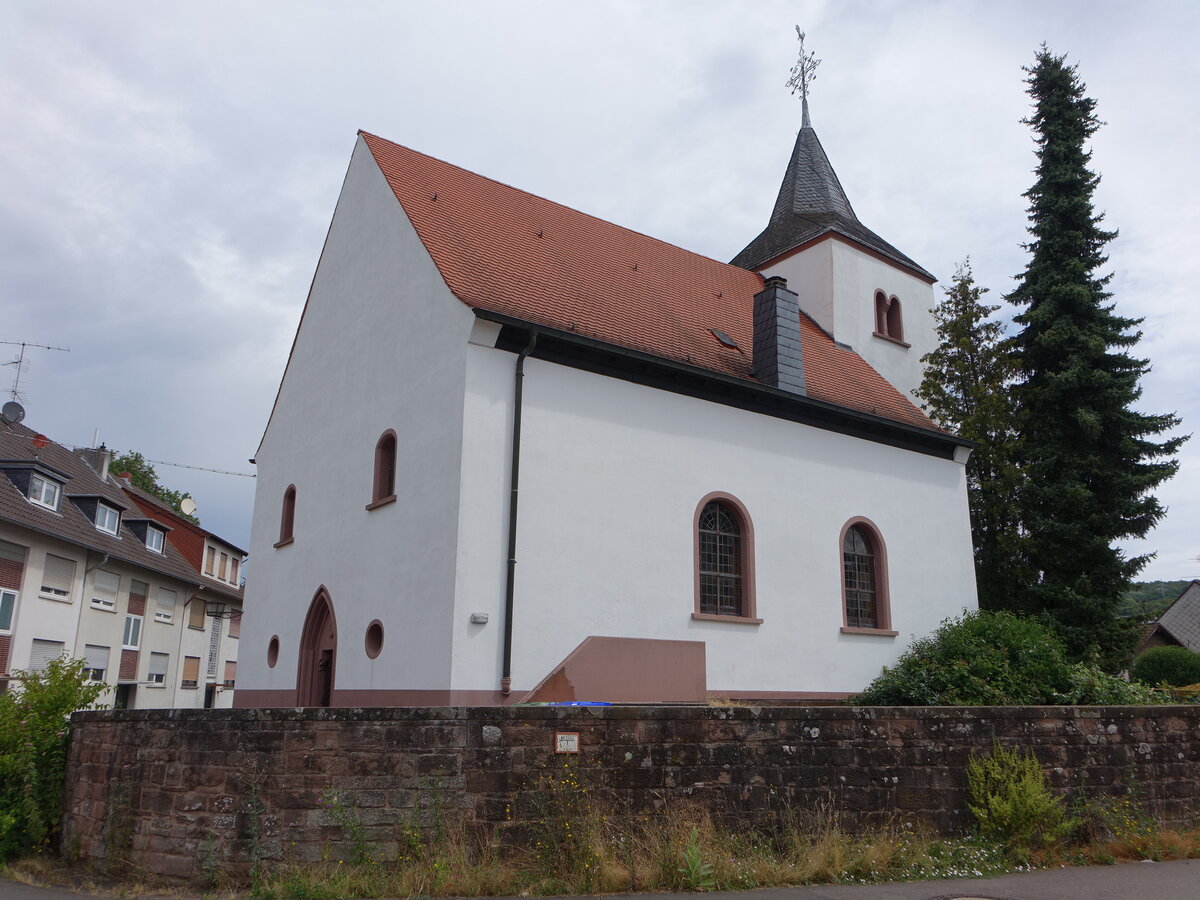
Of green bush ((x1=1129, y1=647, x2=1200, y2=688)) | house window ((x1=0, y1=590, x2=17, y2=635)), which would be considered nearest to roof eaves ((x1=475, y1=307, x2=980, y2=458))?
green bush ((x1=1129, y1=647, x2=1200, y2=688))

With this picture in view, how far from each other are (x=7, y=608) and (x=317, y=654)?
40.4 ft

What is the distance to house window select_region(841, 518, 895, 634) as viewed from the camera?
1593 centimetres

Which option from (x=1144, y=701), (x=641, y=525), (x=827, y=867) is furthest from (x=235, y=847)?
(x=1144, y=701)

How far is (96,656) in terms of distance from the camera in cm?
2658

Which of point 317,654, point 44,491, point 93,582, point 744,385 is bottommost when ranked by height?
point 317,654

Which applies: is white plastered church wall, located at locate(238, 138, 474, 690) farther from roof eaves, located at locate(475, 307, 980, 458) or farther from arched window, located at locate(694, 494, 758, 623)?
arched window, located at locate(694, 494, 758, 623)

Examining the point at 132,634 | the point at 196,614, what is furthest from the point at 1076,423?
the point at 196,614

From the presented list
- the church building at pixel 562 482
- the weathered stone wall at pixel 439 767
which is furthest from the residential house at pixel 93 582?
the weathered stone wall at pixel 439 767

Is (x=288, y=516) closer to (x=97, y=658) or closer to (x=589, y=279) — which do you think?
(x=589, y=279)

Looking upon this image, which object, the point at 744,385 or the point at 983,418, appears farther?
the point at 983,418

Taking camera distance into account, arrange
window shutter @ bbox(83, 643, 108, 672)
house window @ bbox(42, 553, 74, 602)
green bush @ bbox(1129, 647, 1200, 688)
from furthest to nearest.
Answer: green bush @ bbox(1129, 647, 1200, 688)
window shutter @ bbox(83, 643, 108, 672)
house window @ bbox(42, 553, 74, 602)

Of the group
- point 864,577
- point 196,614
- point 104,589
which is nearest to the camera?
point 864,577

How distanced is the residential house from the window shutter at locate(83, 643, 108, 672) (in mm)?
37

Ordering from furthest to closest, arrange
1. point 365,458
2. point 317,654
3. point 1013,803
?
point 317,654
point 365,458
point 1013,803
